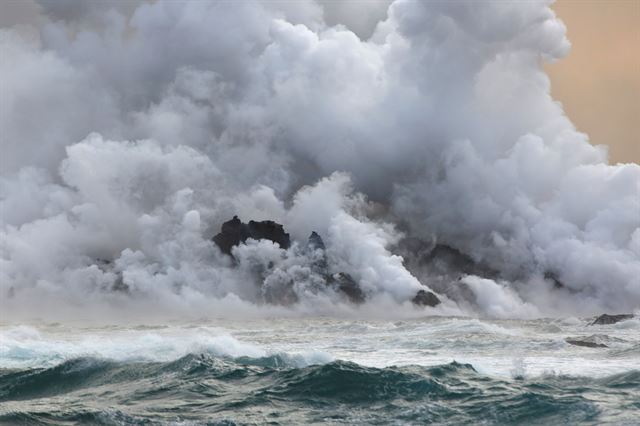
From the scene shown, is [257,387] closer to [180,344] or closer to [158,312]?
[180,344]

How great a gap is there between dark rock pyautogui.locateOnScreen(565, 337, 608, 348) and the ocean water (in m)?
0.55

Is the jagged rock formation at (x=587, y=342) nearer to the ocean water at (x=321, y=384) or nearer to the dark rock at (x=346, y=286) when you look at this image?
the ocean water at (x=321, y=384)

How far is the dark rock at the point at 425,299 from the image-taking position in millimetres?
78625

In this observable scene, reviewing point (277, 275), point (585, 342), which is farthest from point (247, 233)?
point (585, 342)

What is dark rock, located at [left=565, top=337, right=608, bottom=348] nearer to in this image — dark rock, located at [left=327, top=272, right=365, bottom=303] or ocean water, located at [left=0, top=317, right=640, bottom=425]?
ocean water, located at [left=0, top=317, right=640, bottom=425]

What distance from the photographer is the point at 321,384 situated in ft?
85.6

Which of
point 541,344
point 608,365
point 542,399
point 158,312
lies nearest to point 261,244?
point 158,312

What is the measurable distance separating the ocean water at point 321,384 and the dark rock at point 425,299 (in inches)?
1332

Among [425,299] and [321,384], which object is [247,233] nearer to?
[425,299]

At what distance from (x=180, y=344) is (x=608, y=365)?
62.7ft

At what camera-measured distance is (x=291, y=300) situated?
8725 centimetres

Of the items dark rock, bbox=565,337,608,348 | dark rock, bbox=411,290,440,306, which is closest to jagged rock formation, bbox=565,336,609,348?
dark rock, bbox=565,337,608,348

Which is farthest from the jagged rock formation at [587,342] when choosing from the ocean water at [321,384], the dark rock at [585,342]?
the ocean water at [321,384]

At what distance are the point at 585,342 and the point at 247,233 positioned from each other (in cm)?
5802
